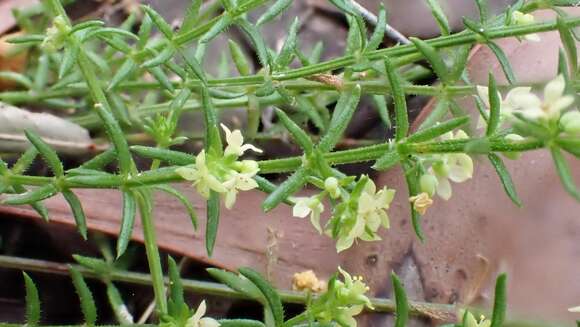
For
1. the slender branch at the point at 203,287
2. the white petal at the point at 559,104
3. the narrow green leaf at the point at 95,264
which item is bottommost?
the slender branch at the point at 203,287

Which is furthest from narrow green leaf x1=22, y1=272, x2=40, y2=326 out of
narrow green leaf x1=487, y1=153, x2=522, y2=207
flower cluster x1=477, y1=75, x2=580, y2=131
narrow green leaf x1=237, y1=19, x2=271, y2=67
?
flower cluster x1=477, y1=75, x2=580, y2=131

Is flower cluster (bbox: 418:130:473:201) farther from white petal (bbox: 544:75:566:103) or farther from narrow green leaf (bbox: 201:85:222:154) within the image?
narrow green leaf (bbox: 201:85:222:154)

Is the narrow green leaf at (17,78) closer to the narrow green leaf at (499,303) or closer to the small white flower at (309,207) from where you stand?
the small white flower at (309,207)

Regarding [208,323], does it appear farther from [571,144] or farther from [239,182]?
[571,144]

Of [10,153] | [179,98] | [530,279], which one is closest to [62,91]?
[10,153]

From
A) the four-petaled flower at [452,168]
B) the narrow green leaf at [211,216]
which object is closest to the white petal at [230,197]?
the narrow green leaf at [211,216]

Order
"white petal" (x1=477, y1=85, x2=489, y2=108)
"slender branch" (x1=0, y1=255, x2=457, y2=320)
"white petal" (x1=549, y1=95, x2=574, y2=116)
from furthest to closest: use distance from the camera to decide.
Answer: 1. "slender branch" (x1=0, y1=255, x2=457, y2=320)
2. "white petal" (x1=477, y1=85, x2=489, y2=108)
3. "white petal" (x1=549, y1=95, x2=574, y2=116)

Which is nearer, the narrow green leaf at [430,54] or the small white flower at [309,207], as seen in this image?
the small white flower at [309,207]
